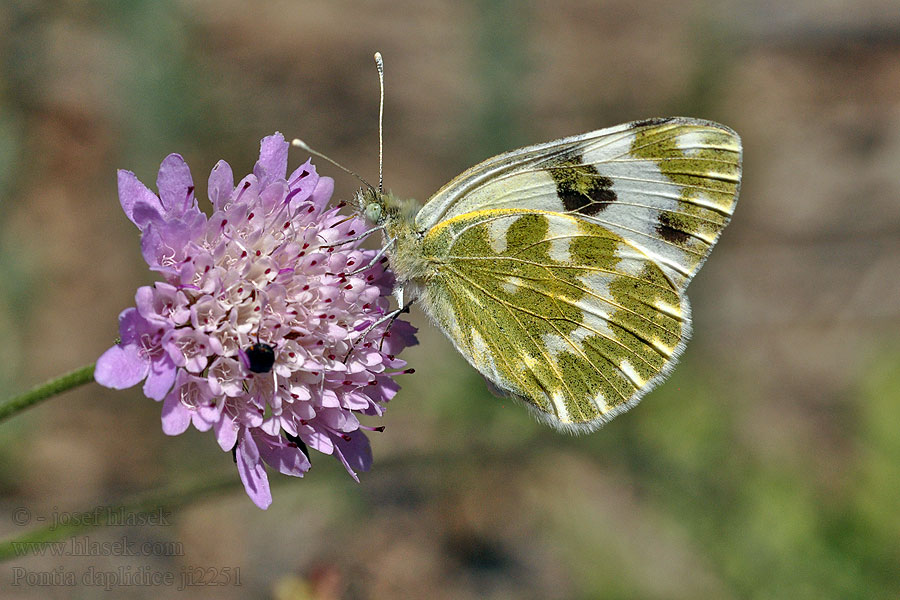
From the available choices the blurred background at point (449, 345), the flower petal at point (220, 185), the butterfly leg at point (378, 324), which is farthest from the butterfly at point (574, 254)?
the blurred background at point (449, 345)

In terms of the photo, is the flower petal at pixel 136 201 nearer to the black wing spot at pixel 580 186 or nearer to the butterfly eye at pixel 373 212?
the butterfly eye at pixel 373 212

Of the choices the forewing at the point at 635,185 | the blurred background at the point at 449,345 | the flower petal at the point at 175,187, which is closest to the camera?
the flower petal at the point at 175,187

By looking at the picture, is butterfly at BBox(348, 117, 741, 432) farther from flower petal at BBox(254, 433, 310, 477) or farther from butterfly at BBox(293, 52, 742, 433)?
flower petal at BBox(254, 433, 310, 477)

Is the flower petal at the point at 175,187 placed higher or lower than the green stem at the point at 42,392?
higher

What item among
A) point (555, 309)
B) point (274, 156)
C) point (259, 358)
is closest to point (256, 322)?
point (259, 358)

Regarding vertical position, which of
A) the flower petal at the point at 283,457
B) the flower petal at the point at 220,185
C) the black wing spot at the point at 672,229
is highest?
the flower petal at the point at 220,185

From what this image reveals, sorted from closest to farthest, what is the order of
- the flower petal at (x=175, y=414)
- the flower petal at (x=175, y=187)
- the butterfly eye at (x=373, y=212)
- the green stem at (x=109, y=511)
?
the flower petal at (x=175, y=414), the flower petal at (x=175, y=187), the green stem at (x=109, y=511), the butterfly eye at (x=373, y=212)
